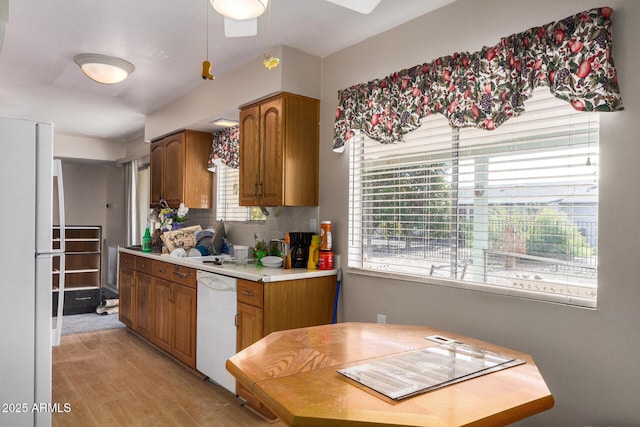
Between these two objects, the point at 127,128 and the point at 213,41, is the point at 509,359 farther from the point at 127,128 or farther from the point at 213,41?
the point at 127,128

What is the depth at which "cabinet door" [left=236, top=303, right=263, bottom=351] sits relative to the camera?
2.76 m

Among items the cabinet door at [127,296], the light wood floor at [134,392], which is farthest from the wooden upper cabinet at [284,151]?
the cabinet door at [127,296]

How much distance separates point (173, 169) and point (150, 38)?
1984 mm

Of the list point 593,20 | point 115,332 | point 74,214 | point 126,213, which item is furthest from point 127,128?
point 593,20

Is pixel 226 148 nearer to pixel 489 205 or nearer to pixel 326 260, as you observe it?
pixel 326 260

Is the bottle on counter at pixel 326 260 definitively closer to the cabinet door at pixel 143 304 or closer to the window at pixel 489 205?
the window at pixel 489 205

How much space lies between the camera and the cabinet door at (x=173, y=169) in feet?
15.2

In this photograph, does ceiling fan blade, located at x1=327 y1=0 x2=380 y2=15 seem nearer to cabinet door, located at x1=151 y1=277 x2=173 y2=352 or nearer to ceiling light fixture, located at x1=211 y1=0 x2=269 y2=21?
ceiling light fixture, located at x1=211 y1=0 x2=269 y2=21

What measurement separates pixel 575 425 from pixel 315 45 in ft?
9.11

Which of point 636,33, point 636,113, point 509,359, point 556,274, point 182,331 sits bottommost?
point 182,331

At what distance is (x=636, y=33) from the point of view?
1736mm

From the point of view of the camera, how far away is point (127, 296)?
4859mm

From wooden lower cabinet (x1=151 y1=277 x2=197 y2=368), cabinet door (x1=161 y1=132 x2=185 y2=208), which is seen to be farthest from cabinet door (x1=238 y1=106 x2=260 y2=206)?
cabinet door (x1=161 y1=132 x2=185 y2=208)

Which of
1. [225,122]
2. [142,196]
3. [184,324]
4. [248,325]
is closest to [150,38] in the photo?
[225,122]
